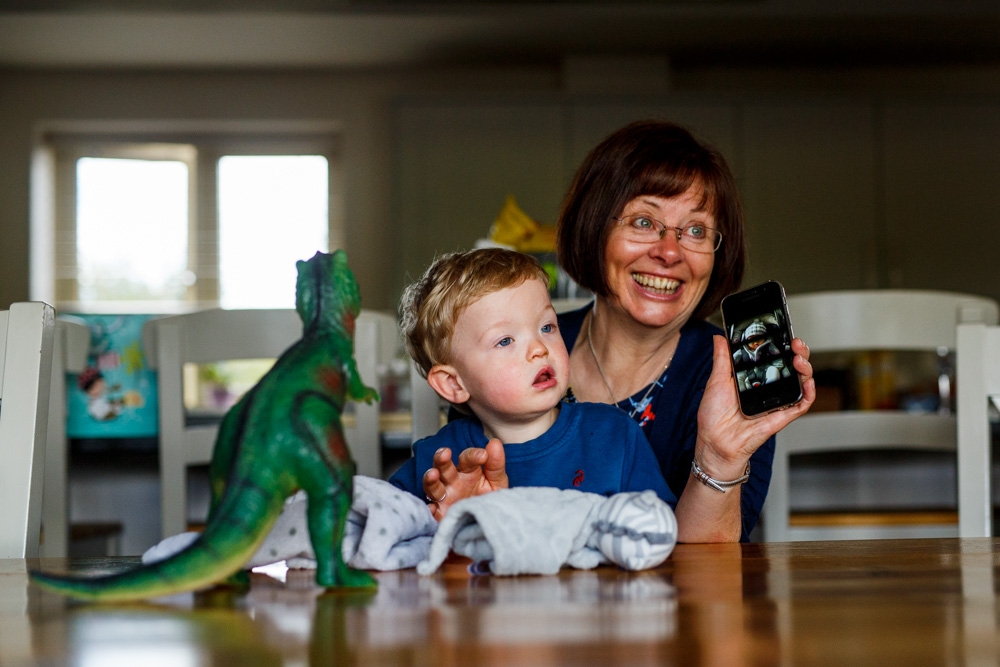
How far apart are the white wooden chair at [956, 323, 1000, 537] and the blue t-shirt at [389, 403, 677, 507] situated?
420 millimetres

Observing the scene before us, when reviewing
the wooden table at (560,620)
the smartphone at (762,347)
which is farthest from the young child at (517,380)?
the wooden table at (560,620)

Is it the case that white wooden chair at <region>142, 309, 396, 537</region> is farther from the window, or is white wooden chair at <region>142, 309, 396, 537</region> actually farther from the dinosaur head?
the window

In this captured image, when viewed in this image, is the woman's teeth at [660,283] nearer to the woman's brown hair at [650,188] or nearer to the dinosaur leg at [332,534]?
the woman's brown hair at [650,188]

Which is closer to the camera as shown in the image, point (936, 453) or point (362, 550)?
point (362, 550)

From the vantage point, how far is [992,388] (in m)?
1.15

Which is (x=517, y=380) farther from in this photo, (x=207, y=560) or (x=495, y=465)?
(x=207, y=560)

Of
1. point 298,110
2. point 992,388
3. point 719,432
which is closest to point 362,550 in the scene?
point 719,432

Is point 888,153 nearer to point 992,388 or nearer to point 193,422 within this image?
point 193,422

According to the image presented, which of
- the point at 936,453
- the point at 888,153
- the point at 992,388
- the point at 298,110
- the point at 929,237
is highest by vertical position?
the point at 298,110

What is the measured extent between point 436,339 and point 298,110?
450 cm

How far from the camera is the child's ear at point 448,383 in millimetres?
1021

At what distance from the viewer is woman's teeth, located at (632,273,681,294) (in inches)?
53.1

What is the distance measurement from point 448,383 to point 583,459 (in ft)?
0.53

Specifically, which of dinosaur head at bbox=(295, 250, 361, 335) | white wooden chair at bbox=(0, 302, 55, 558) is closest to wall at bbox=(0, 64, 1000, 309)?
white wooden chair at bbox=(0, 302, 55, 558)
